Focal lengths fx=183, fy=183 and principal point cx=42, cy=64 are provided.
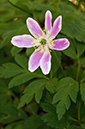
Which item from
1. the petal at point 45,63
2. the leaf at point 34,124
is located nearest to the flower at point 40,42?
the petal at point 45,63

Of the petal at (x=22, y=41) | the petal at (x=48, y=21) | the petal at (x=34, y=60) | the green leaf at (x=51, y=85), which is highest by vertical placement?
the petal at (x=48, y=21)

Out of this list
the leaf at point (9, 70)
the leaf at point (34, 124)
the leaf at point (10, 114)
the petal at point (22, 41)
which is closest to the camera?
the petal at point (22, 41)

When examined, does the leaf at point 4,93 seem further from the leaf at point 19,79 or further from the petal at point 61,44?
the petal at point 61,44

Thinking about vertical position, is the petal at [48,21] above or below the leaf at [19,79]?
above

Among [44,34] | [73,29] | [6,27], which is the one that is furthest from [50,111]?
[6,27]

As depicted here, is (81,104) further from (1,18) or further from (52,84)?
(1,18)

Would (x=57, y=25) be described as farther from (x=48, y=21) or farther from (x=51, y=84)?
(x=51, y=84)

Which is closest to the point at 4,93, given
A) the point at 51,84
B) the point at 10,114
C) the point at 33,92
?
the point at 10,114

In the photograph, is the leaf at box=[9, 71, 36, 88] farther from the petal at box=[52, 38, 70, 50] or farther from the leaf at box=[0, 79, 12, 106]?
the leaf at box=[0, 79, 12, 106]
